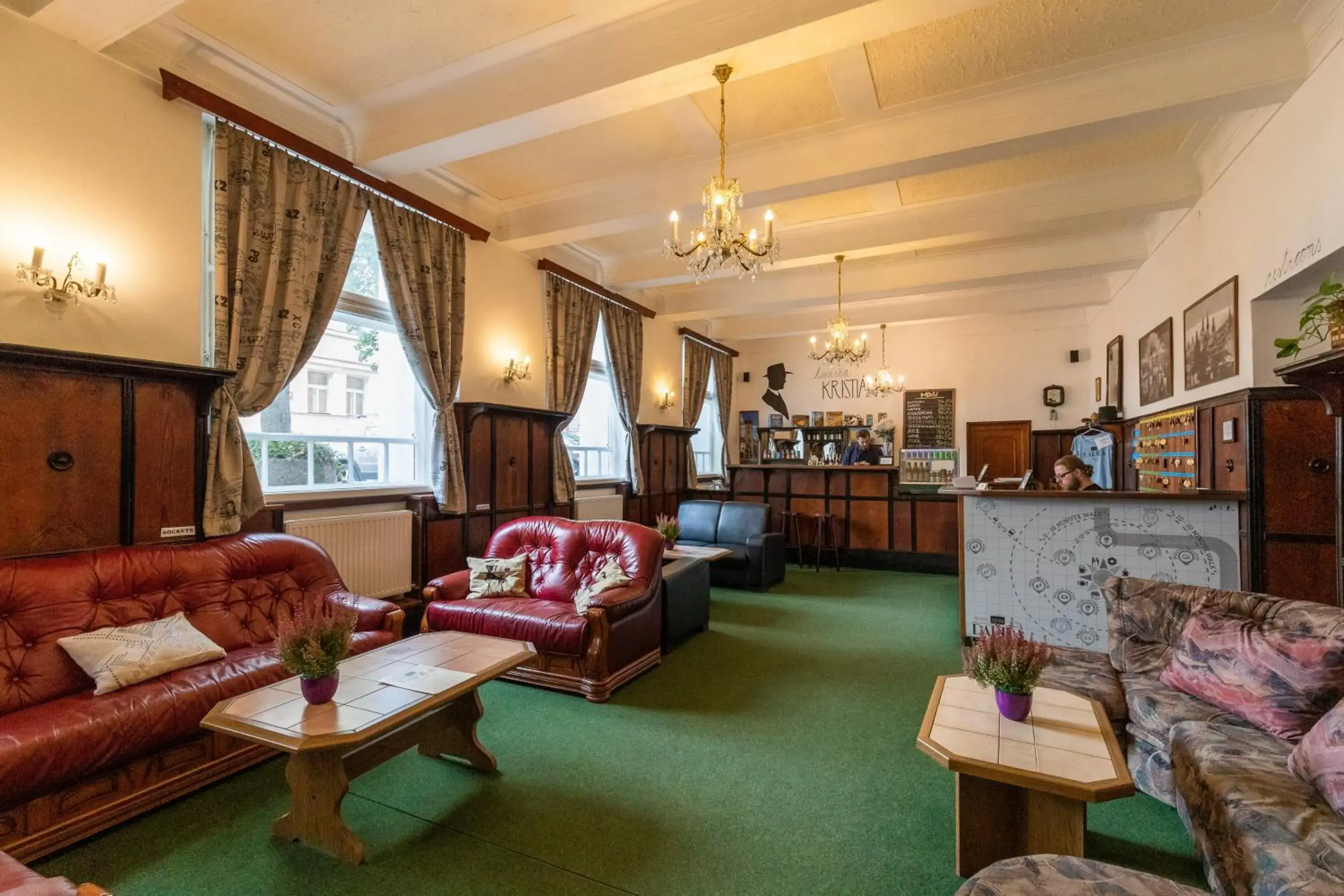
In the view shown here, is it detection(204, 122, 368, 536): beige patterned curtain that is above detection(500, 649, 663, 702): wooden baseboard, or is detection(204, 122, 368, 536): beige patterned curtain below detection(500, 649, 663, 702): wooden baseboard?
above

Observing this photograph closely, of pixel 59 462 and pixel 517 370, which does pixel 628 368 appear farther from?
pixel 59 462

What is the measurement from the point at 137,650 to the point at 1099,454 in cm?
855

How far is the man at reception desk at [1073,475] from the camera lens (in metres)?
4.66

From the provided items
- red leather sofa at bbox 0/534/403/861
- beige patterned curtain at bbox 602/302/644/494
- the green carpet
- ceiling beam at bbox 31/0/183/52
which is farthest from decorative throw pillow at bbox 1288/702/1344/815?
beige patterned curtain at bbox 602/302/644/494

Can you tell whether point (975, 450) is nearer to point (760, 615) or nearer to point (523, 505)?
point (760, 615)

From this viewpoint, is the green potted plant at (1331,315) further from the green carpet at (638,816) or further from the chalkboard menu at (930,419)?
the chalkboard menu at (930,419)

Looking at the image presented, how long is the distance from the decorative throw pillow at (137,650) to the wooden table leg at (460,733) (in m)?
1.09

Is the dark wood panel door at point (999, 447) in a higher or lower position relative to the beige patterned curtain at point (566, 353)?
lower

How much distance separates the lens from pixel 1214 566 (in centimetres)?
370

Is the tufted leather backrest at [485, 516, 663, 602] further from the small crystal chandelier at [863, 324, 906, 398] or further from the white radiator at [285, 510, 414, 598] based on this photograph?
the small crystal chandelier at [863, 324, 906, 398]

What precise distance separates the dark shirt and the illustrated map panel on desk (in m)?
5.00

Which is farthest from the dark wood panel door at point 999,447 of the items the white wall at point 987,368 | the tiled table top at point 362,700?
the tiled table top at point 362,700

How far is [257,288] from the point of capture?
365 centimetres

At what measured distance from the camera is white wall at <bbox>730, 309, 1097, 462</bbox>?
28.9 ft
